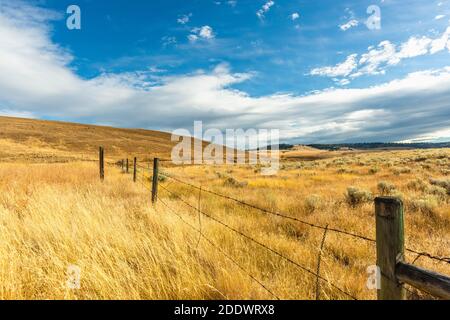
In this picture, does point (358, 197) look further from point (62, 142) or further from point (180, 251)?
point (62, 142)

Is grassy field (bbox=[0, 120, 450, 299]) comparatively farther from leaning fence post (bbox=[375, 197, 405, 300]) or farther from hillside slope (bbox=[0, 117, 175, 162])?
hillside slope (bbox=[0, 117, 175, 162])

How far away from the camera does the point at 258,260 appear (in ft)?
15.4

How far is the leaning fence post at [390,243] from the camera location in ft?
7.19

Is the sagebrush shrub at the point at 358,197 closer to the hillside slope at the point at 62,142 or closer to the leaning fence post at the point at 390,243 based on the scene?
the leaning fence post at the point at 390,243

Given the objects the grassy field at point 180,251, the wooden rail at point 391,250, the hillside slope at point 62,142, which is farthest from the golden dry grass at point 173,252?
the hillside slope at point 62,142

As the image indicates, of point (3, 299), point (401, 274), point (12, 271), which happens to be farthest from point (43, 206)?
point (401, 274)

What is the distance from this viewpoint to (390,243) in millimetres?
2219

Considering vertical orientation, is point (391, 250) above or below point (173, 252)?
above

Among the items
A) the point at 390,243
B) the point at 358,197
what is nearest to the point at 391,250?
the point at 390,243

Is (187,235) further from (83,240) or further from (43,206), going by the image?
(43,206)

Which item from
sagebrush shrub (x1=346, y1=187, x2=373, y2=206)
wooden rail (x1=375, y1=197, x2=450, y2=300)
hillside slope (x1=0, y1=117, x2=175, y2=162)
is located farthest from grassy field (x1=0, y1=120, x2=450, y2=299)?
hillside slope (x1=0, y1=117, x2=175, y2=162)

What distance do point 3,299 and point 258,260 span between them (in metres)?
3.16

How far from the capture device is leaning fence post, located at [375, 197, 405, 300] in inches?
86.3

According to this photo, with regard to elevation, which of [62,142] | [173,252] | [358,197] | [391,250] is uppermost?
[62,142]
